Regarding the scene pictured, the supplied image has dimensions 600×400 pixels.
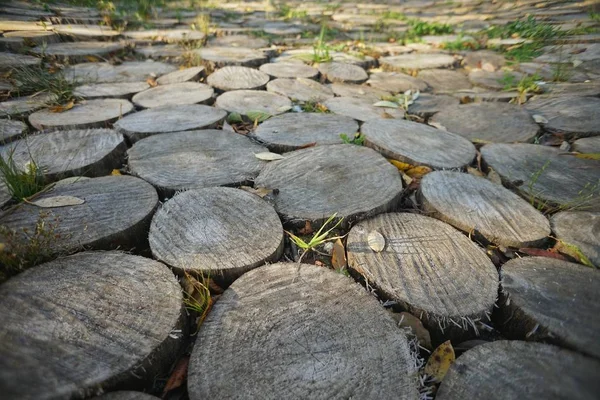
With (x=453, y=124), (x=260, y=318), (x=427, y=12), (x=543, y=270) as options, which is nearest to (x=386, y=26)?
(x=427, y=12)

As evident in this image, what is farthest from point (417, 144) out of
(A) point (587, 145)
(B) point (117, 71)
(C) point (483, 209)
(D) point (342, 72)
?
Answer: (B) point (117, 71)

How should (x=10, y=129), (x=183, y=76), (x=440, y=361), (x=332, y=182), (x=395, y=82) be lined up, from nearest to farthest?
(x=440, y=361)
(x=332, y=182)
(x=10, y=129)
(x=183, y=76)
(x=395, y=82)

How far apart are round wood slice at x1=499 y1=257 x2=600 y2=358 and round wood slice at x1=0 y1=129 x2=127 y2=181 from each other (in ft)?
5.84

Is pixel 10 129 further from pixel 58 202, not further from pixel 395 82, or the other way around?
pixel 395 82

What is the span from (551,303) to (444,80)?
2.63 meters

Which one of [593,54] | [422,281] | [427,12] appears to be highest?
[427,12]

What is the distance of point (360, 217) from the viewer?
4.15ft

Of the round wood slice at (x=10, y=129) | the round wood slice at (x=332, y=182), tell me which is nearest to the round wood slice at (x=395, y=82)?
the round wood slice at (x=332, y=182)

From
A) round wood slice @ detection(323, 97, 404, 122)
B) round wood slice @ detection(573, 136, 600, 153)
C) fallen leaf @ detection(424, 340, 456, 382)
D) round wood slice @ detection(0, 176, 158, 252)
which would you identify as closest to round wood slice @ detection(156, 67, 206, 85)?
round wood slice @ detection(323, 97, 404, 122)

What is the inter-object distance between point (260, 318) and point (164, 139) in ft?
4.09

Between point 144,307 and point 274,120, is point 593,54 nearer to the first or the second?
point 274,120

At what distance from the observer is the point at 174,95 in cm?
236

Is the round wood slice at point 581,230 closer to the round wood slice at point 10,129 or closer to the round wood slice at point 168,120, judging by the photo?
the round wood slice at point 168,120

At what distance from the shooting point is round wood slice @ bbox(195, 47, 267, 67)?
122 inches
